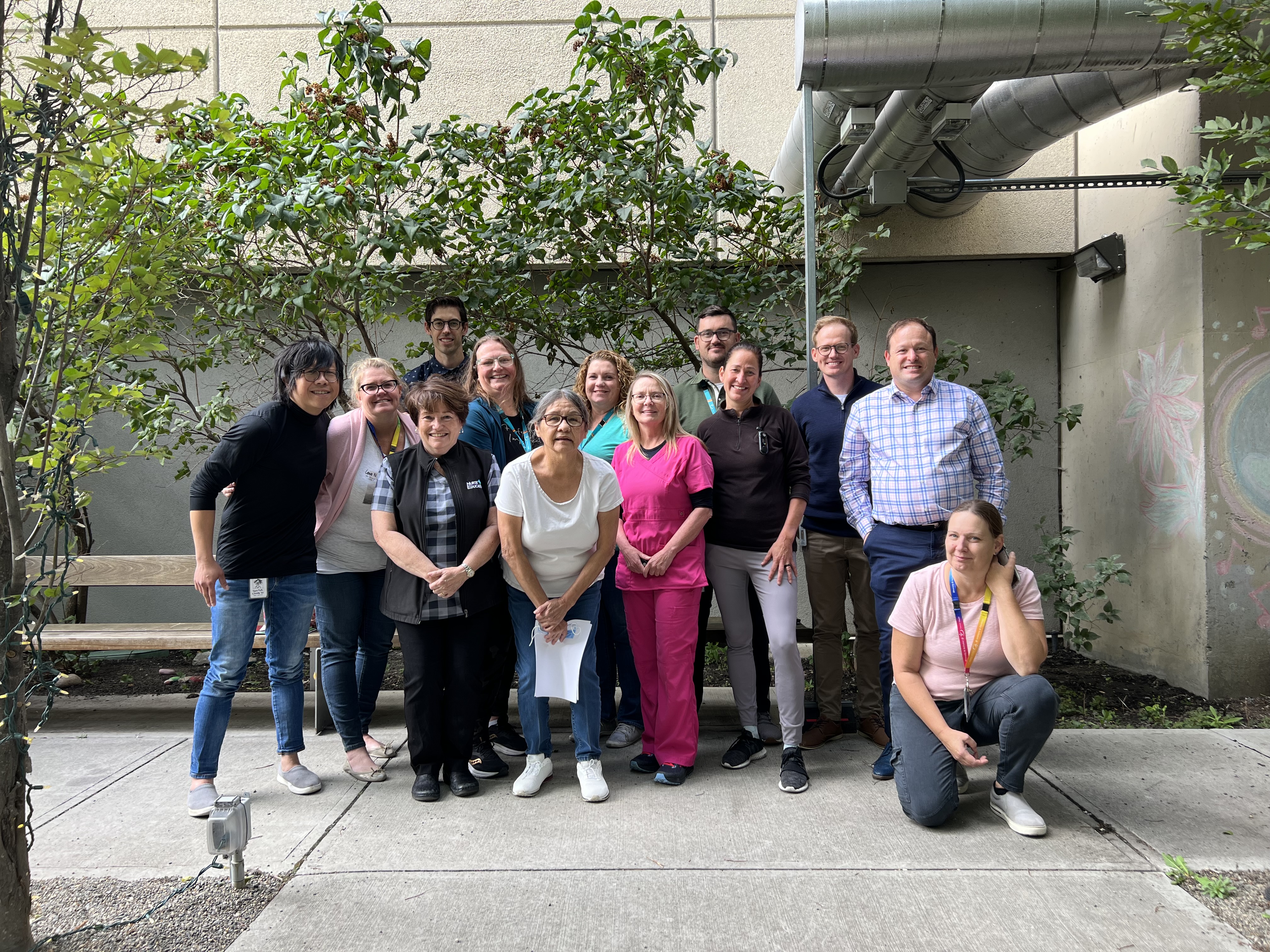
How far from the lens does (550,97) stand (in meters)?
4.68

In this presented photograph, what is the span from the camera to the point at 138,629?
16.7ft

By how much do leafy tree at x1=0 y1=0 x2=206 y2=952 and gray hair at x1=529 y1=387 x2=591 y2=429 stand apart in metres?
1.45

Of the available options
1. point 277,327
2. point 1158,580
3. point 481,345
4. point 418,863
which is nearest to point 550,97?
point 481,345

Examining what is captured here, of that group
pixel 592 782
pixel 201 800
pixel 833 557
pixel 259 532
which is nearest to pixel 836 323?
pixel 833 557

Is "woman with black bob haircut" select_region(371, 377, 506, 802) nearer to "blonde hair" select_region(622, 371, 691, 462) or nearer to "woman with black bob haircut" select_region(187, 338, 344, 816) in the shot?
"woman with black bob haircut" select_region(187, 338, 344, 816)

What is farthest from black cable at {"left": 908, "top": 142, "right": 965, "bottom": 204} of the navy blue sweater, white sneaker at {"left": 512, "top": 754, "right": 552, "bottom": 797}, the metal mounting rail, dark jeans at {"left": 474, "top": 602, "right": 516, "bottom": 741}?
white sneaker at {"left": 512, "top": 754, "right": 552, "bottom": 797}

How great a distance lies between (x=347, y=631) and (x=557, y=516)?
112cm

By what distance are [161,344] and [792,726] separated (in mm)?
2878

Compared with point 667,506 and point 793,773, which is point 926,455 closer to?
point 667,506

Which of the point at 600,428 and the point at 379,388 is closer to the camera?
the point at 379,388

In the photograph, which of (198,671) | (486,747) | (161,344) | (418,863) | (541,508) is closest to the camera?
(161,344)

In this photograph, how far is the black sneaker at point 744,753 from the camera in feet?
13.1

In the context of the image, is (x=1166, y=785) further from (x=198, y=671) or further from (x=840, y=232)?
(x=198, y=671)

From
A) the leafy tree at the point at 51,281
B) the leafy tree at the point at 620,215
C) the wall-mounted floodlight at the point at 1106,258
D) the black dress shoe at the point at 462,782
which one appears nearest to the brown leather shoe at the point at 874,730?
the black dress shoe at the point at 462,782
